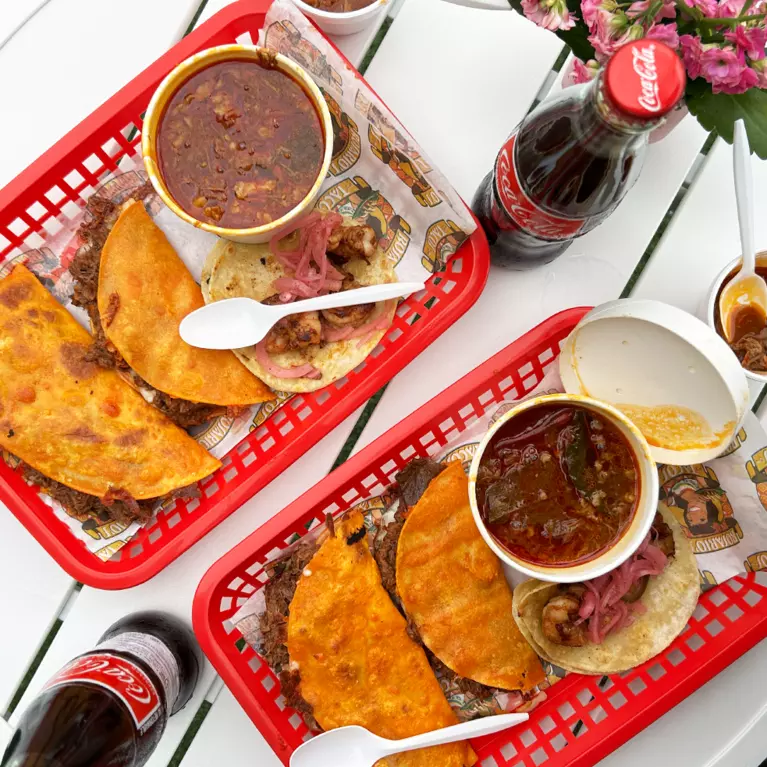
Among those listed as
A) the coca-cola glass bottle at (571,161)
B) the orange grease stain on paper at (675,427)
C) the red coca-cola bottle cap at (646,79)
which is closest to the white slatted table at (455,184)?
the coca-cola glass bottle at (571,161)

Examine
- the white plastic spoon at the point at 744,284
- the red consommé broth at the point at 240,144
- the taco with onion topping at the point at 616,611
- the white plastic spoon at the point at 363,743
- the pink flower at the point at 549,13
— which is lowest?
the taco with onion topping at the point at 616,611

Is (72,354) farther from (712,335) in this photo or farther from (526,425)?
(712,335)

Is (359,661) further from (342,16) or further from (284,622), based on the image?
(342,16)

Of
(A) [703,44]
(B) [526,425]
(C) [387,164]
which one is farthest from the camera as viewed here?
(C) [387,164]

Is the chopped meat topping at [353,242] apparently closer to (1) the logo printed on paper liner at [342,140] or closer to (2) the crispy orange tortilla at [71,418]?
(1) the logo printed on paper liner at [342,140]

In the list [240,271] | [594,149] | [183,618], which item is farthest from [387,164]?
[183,618]

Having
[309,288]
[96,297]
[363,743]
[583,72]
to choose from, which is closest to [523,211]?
[583,72]
